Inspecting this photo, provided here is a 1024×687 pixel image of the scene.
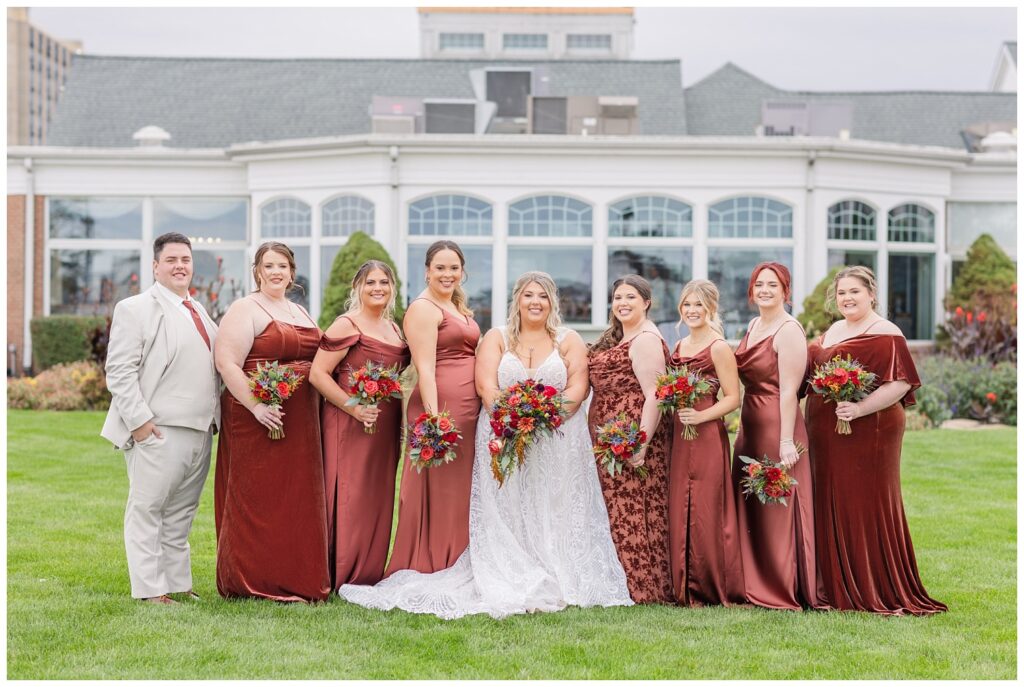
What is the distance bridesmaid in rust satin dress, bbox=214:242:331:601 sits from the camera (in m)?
6.27

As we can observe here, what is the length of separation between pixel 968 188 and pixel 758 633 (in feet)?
55.2

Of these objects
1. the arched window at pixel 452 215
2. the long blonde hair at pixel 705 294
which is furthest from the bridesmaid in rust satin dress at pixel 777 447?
the arched window at pixel 452 215

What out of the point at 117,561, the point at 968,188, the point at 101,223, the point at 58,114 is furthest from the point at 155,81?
the point at 117,561

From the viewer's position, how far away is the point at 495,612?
596 cm

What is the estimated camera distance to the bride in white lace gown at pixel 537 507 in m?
6.25

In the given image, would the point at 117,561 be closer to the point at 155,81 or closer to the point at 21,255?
the point at 21,255

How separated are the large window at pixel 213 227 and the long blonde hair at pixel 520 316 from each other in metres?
14.4

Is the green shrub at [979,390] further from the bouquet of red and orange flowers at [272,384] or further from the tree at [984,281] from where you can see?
the bouquet of red and orange flowers at [272,384]

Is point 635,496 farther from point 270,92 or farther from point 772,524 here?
point 270,92

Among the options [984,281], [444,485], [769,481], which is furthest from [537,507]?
[984,281]

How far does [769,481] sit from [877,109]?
2211 centimetres

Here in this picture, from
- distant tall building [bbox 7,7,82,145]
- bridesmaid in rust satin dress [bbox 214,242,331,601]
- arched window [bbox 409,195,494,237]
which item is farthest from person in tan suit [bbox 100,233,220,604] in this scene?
distant tall building [bbox 7,7,82,145]

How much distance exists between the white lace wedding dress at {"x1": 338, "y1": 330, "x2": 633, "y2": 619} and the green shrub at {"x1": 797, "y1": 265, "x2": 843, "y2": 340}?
35.1 ft

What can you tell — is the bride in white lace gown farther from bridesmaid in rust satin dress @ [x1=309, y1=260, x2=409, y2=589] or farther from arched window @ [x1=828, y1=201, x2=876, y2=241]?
arched window @ [x1=828, y1=201, x2=876, y2=241]
